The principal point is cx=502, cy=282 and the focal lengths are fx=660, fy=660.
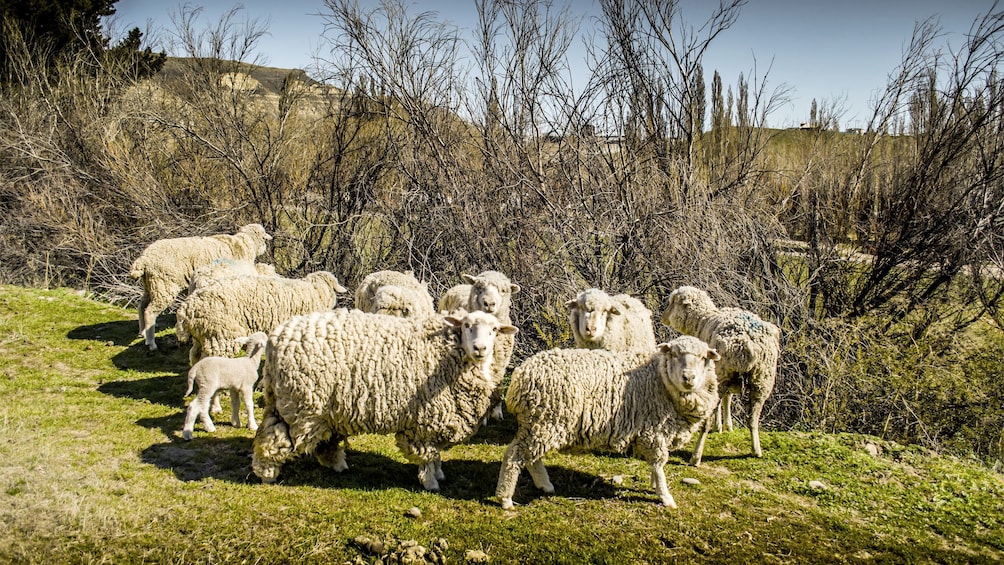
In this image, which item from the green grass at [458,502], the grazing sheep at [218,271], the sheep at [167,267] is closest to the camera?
the green grass at [458,502]

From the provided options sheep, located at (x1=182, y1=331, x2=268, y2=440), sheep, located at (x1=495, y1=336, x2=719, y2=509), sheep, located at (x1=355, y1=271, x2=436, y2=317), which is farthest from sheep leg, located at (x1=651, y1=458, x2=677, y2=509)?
sheep, located at (x1=182, y1=331, x2=268, y2=440)

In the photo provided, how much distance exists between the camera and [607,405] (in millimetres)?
5410

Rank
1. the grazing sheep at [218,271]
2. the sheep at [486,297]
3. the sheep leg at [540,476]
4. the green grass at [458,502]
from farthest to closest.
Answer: the grazing sheep at [218,271], the sheep at [486,297], the sheep leg at [540,476], the green grass at [458,502]

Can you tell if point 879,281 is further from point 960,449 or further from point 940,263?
point 960,449

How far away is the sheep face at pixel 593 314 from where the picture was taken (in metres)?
6.54

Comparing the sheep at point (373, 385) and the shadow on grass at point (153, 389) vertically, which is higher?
the sheep at point (373, 385)

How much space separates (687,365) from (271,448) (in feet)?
11.2

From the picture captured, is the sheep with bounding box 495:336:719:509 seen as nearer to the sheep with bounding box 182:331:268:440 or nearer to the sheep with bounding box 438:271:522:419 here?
the sheep with bounding box 438:271:522:419

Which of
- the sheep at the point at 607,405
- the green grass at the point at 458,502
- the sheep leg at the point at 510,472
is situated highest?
the sheep at the point at 607,405

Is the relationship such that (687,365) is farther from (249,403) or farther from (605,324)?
(249,403)

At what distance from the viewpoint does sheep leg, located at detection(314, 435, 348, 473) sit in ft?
19.1

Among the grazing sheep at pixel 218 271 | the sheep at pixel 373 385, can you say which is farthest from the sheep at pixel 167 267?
the sheep at pixel 373 385

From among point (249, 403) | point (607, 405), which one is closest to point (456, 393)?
point (607, 405)

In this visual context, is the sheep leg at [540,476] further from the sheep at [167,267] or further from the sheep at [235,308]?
the sheep at [167,267]
